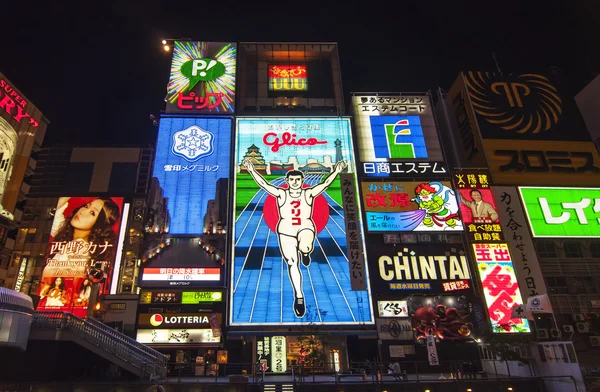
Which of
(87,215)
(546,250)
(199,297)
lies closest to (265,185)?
(199,297)

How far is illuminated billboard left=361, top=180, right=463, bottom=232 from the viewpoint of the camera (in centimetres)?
3095

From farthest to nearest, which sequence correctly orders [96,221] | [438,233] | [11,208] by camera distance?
[96,221] < [438,233] < [11,208]

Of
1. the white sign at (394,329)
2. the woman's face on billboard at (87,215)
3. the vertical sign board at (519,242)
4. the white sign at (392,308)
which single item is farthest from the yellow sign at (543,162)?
the woman's face on billboard at (87,215)

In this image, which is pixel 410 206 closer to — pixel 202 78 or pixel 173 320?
pixel 173 320

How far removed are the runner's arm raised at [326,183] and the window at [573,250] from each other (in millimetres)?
19428

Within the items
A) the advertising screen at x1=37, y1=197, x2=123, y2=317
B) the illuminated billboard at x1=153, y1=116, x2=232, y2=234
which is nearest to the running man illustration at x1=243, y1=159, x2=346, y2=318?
the illuminated billboard at x1=153, y1=116, x2=232, y2=234

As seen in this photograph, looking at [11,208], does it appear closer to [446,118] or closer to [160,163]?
[160,163]

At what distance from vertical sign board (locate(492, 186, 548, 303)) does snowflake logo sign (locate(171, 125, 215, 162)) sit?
2491 centimetres

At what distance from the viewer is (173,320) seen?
90.3ft

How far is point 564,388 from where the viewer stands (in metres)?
16.0

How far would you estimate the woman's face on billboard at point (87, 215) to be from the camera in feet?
128

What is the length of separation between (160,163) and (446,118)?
95.2 feet

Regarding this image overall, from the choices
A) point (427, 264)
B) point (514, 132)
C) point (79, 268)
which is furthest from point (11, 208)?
point (514, 132)

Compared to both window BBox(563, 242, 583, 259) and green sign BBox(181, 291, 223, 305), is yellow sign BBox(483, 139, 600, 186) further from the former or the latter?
green sign BBox(181, 291, 223, 305)
